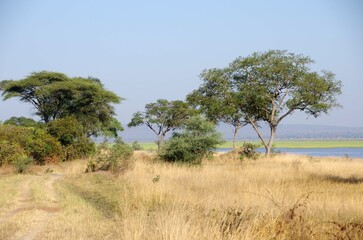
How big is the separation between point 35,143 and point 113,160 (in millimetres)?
9287

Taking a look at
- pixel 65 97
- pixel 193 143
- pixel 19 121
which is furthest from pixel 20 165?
pixel 19 121

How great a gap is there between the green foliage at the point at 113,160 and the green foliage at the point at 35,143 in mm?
7080

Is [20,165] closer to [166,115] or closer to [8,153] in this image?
[8,153]

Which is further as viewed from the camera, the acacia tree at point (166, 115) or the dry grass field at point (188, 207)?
the acacia tree at point (166, 115)

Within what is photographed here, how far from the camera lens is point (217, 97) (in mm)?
46281

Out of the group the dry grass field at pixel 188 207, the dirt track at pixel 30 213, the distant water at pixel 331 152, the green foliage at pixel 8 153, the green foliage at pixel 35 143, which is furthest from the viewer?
the distant water at pixel 331 152

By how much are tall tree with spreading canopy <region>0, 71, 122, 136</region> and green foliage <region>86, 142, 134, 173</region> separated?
1940 cm

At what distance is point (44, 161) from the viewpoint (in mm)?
31391

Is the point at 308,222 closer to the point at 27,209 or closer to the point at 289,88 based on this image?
the point at 27,209

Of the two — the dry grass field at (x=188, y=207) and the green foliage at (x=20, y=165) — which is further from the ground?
the green foliage at (x=20, y=165)

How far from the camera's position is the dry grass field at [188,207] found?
7.65 m

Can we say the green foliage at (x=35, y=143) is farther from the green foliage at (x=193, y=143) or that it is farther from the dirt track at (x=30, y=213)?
the dirt track at (x=30, y=213)

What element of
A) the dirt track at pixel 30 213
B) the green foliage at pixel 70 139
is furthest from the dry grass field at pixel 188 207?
the green foliage at pixel 70 139

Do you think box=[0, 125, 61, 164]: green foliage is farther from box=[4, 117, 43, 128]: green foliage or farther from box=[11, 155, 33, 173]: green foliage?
box=[4, 117, 43, 128]: green foliage
